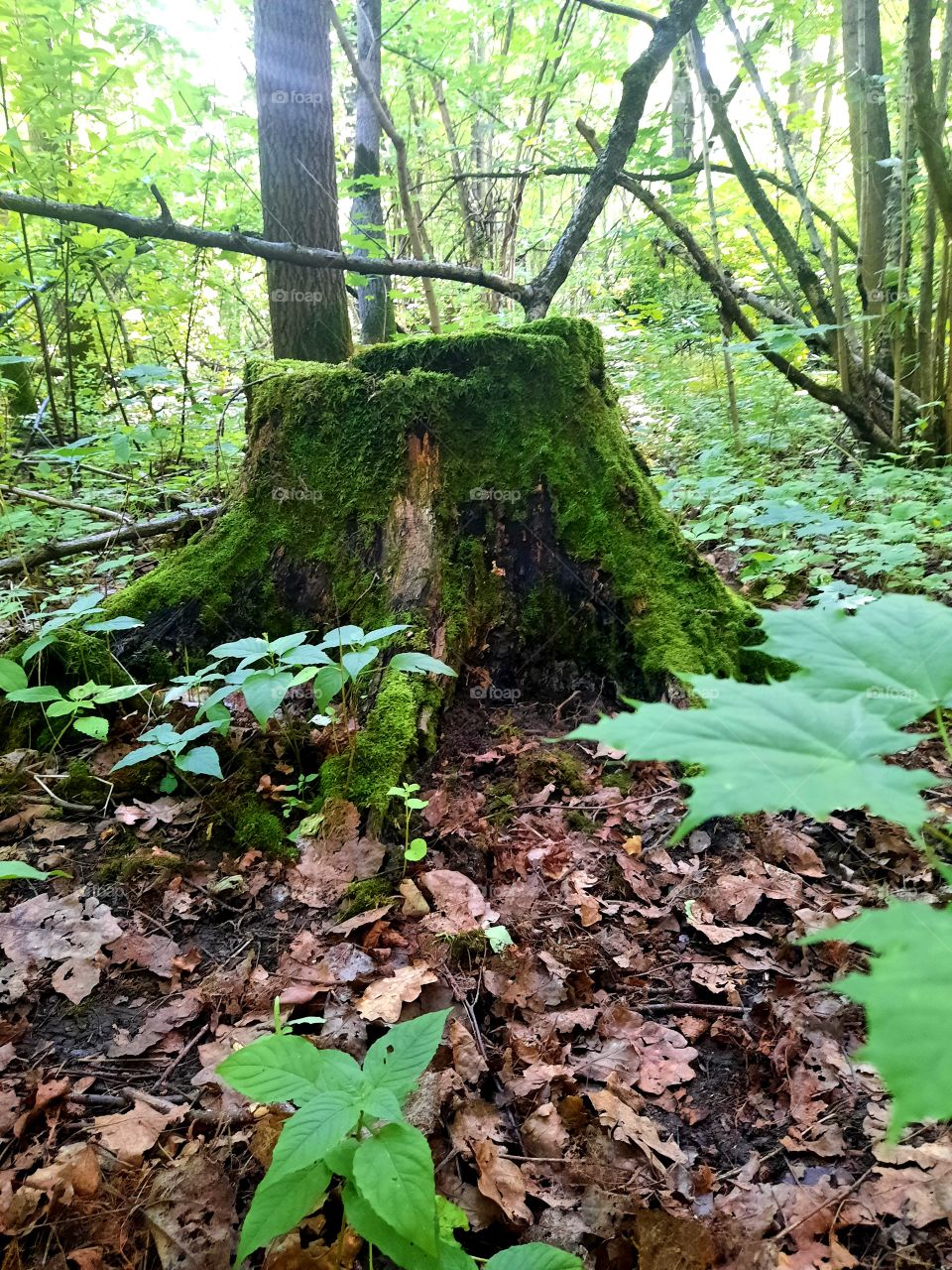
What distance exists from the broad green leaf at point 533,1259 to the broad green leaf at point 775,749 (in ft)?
3.53

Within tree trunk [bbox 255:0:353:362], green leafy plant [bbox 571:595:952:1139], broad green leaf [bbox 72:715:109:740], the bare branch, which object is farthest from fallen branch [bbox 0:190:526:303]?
green leafy plant [bbox 571:595:952:1139]

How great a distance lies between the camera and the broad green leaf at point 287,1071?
4.38 feet

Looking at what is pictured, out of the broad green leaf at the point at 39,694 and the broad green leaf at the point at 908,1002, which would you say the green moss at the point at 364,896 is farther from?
the broad green leaf at the point at 908,1002

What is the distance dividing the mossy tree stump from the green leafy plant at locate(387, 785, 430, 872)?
88 centimetres

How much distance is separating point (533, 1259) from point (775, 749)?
113 centimetres

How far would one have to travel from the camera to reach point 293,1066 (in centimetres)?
139

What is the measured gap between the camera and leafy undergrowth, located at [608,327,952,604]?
12.9 ft

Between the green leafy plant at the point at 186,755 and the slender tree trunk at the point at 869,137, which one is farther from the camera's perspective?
the slender tree trunk at the point at 869,137

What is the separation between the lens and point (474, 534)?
3547 millimetres

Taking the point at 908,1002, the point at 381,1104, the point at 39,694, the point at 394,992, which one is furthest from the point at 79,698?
the point at 908,1002

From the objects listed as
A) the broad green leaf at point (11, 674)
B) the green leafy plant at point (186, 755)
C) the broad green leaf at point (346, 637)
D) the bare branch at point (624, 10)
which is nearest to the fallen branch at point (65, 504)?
the broad green leaf at point (11, 674)

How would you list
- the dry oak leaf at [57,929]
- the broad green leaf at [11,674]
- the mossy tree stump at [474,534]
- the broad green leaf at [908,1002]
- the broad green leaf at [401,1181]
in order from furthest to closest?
the mossy tree stump at [474,534] < the broad green leaf at [11,674] < the dry oak leaf at [57,929] < the broad green leaf at [401,1181] < the broad green leaf at [908,1002]

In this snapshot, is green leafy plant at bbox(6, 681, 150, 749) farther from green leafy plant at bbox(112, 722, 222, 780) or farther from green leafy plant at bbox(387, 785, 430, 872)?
green leafy plant at bbox(387, 785, 430, 872)

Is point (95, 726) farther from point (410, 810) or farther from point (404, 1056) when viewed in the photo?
point (404, 1056)
